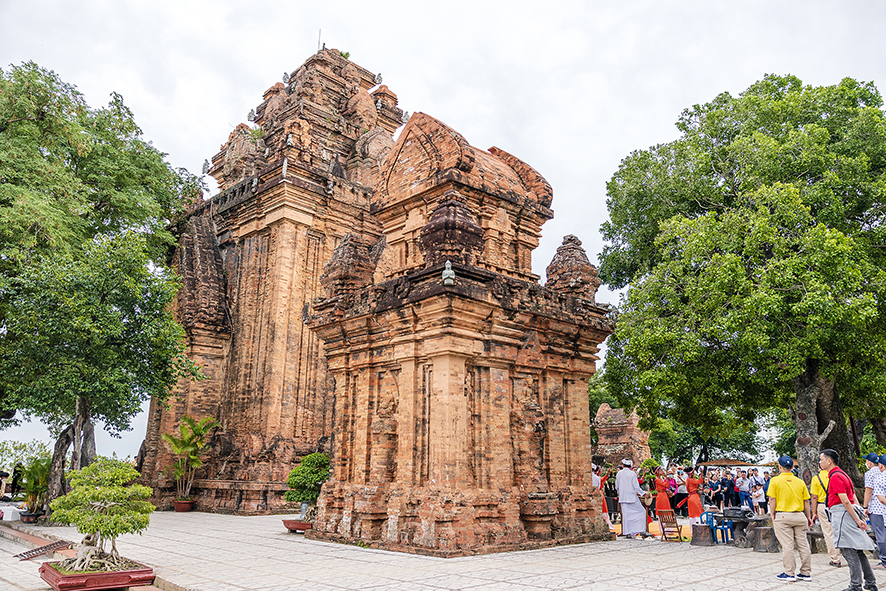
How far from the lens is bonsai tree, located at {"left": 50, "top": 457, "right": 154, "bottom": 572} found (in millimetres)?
7609

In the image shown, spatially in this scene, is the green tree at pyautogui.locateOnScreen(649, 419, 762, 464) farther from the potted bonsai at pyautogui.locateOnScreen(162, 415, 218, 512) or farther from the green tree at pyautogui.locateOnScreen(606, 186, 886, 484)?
the potted bonsai at pyautogui.locateOnScreen(162, 415, 218, 512)

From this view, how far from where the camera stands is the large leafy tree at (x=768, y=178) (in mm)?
13211

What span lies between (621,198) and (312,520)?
37.9 feet

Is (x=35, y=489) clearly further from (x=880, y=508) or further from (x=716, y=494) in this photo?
(x=716, y=494)

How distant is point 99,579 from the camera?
7.29m

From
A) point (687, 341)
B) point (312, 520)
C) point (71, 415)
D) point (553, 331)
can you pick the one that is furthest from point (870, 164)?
point (71, 415)

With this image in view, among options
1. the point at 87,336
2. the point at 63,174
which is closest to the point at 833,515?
the point at 87,336

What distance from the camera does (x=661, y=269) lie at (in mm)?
13867

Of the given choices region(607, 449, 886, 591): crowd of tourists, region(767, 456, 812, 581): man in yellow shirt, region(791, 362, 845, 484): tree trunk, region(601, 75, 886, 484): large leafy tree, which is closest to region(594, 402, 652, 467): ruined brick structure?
region(601, 75, 886, 484): large leafy tree

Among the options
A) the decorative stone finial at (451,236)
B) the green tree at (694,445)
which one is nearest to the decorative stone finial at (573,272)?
the decorative stone finial at (451,236)

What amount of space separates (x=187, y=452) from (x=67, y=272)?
6.80 meters

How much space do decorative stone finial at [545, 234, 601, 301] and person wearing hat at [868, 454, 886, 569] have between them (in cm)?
556

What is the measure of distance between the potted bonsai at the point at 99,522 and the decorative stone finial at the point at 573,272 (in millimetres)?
7991

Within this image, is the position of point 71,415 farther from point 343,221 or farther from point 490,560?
point 490,560
